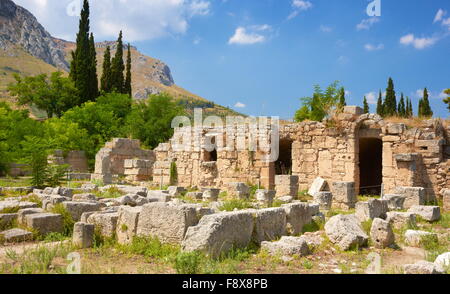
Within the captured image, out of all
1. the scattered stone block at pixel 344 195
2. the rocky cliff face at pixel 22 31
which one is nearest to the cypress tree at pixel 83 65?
the scattered stone block at pixel 344 195

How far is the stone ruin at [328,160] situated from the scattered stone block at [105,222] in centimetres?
790

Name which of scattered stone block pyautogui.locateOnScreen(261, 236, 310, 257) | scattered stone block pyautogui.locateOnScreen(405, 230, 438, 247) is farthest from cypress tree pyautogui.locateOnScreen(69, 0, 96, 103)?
scattered stone block pyautogui.locateOnScreen(405, 230, 438, 247)

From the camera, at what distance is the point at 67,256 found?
584 cm

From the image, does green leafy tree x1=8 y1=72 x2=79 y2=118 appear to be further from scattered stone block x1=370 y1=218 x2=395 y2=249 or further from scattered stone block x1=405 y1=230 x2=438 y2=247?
scattered stone block x1=405 y1=230 x2=438 y2=247

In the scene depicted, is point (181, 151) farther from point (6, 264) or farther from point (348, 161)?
point (6, 264)

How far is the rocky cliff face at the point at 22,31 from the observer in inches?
4604

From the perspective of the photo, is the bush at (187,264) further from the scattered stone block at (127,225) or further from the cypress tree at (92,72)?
the cypress tree at (92,72)

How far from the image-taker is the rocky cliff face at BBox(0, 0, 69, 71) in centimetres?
11694

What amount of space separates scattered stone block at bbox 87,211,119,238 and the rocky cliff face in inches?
4708

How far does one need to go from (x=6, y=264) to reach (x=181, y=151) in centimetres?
1376

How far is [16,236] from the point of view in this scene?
6.99 metres
